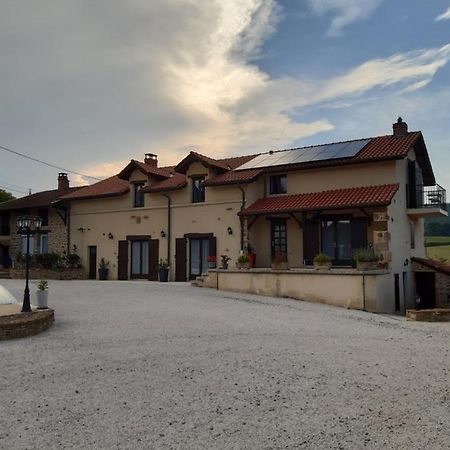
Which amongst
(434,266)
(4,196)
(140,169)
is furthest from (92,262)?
(4,196)

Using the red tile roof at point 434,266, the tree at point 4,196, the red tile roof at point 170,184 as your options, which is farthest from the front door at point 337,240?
the tree at point 4,196

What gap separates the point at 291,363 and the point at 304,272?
31.7 feet

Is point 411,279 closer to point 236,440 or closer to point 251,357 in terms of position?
point 251,357

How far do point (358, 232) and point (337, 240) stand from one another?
1.02 metres

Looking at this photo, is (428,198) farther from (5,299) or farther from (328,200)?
(5,299)

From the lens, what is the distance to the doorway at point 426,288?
22.1 meters

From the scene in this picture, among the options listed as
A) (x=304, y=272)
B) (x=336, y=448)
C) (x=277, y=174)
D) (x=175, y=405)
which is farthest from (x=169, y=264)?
(x=336, y=448)

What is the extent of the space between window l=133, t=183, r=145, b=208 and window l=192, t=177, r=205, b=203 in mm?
3682

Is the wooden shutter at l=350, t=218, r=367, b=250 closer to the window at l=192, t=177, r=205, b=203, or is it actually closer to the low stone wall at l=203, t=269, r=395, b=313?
→ the low stone wall at l=203, t=269, r=395, b=313

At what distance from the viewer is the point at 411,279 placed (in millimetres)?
22062

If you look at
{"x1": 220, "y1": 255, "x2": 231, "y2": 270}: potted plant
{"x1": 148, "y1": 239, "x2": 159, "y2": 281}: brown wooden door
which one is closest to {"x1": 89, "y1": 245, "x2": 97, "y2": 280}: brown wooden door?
{"x1": 148, "y1": 239, "x2": 159, "y2": 281}: brown wooden door

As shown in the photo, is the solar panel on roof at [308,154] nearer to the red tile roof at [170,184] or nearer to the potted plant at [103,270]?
the red tile roof at [170,184]

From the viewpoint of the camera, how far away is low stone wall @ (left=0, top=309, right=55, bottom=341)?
31.8 ft

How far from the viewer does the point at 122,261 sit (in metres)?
25.7
